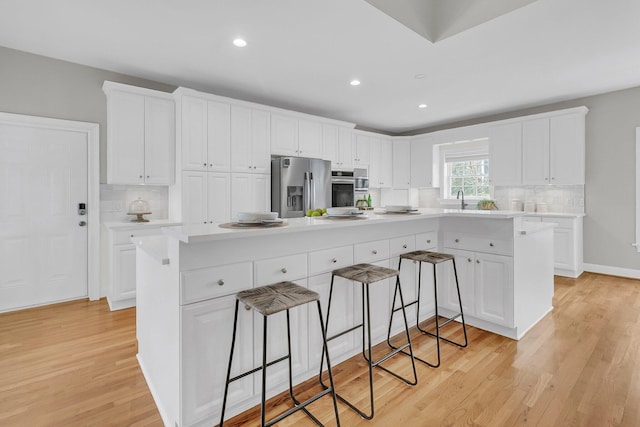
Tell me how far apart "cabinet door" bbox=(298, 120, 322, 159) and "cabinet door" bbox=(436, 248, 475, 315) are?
2657mm

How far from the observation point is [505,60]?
11.2ft

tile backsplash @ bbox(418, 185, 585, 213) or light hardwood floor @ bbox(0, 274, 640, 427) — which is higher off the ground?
tile backsplash @ bbox(418, 185, 585, 213)

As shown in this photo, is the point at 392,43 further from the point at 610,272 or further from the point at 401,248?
the point at 610,272

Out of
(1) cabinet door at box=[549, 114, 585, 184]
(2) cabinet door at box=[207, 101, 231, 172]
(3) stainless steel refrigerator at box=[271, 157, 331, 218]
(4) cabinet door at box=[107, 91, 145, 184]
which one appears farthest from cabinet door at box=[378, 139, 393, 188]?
(4) cabinet door at box=[107, 91, 145, 184]

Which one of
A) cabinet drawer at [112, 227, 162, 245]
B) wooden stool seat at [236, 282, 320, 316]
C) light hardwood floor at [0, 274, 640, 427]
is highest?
cabinet drawer at [112, 227, 162, 245]

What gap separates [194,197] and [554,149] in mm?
5252

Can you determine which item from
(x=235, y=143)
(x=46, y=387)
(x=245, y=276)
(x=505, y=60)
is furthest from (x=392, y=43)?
(x=46, y=387)

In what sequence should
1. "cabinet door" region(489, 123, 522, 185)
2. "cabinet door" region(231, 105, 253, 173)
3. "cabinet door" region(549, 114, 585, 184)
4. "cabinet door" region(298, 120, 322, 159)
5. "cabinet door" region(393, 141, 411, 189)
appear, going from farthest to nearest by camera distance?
"cabinet door" region(393, 141, 411, 189) < "cabinet door" region(489, 123, 522, 185) < "cabinet door" region(298, 120, 322, 159) < "cabinet door" region(549, 114, 585, 184) < "cabinet door" region(231, 105, 253, 173)

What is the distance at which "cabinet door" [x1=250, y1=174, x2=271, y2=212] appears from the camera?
4.26 meters

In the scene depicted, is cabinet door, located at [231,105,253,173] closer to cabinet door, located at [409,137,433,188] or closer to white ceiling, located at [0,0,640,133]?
white ceiling, located at [0,0,640,133]

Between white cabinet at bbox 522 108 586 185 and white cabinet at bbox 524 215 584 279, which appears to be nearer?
white cabinet at bbox 524 215 584 279

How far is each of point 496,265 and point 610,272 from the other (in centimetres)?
346

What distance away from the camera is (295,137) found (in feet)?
15.4

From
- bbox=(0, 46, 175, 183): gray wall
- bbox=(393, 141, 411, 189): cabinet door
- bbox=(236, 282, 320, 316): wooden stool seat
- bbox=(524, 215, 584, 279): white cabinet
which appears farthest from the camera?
bbox=(393, 141, 411, 189): cabinet door
